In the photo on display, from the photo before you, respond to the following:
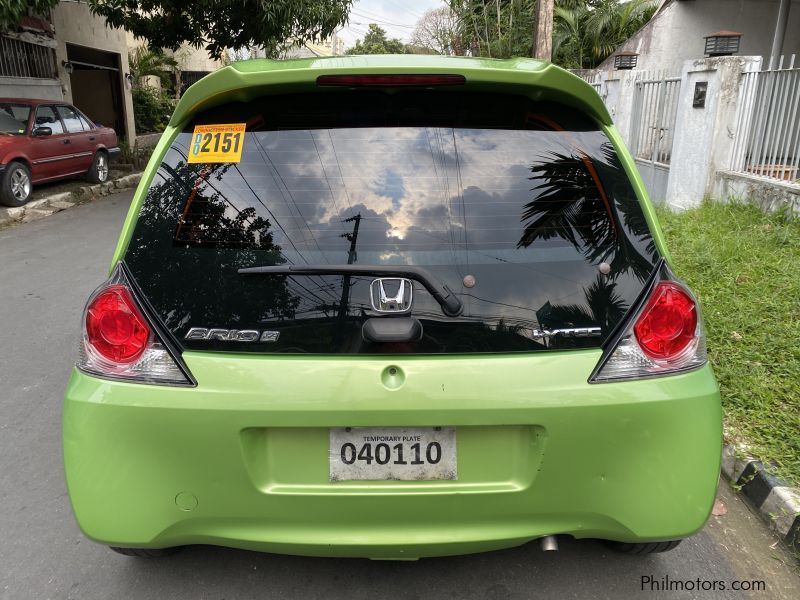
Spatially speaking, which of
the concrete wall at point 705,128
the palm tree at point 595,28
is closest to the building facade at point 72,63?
the concrete wall at point 705,128

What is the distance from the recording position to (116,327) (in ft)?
6.26

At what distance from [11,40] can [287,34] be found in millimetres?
5370

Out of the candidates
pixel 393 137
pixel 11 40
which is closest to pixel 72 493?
pixel 393 137

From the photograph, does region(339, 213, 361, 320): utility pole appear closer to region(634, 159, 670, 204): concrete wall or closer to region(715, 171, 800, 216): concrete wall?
region(715, 171, 800, 216): concrete wall

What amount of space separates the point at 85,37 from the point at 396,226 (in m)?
16.8

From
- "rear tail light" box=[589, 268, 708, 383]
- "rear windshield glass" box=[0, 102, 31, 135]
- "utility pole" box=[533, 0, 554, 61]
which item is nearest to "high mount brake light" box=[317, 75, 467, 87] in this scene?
"rear tail light" box=[589, 268, 708, 383]

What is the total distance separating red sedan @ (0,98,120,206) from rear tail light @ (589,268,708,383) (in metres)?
10.2

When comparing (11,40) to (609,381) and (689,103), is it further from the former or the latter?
(609,381)

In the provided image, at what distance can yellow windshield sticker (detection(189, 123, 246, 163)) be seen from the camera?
198cm

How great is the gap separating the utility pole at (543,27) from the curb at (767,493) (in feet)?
30.1

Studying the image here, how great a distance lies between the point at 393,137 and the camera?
6.45ft

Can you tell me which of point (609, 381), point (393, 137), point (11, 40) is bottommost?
point (609, 381)

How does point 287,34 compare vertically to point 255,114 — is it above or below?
above

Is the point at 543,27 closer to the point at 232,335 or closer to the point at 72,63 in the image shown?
the point at 232,335
